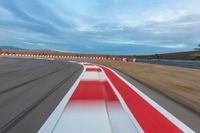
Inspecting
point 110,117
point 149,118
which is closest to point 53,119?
point 110,117

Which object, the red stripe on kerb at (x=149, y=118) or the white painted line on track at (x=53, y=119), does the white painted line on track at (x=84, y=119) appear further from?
the red stripe on kerb at (x=149, y=118)

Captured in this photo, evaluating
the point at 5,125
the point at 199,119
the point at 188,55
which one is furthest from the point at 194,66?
the point at 5,125

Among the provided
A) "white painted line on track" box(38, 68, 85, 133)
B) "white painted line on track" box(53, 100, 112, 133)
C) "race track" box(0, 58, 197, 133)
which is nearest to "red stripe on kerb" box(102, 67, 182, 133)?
"race track" box(0, 58, 197, 133)

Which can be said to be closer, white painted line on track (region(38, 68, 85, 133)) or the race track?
white painted line on track (region(38, 68, 85, 133))

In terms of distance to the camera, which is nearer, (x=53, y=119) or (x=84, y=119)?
(x=53, y=119)

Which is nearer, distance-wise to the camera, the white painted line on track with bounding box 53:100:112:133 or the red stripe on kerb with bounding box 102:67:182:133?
the white painted line on track with bounding box 53:100:112:133

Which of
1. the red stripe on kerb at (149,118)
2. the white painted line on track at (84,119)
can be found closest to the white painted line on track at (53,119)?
the white painted line on track at (84,119)

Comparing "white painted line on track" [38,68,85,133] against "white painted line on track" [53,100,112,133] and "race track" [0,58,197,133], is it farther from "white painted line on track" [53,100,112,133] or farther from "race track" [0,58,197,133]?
"white painted line on track" [53,100,112,133]

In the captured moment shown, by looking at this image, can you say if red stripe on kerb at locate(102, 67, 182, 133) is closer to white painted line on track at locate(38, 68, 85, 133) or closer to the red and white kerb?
the red and white kerb

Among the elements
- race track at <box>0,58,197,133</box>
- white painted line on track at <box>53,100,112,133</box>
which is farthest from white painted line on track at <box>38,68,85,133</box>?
white painted line on track at <box>53,100,112,133</box>

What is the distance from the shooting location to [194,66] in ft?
103

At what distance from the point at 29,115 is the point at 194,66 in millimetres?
26545

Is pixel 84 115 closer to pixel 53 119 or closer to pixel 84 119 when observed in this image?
pixel 84 119

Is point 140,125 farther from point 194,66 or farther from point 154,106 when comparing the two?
point 194,66
